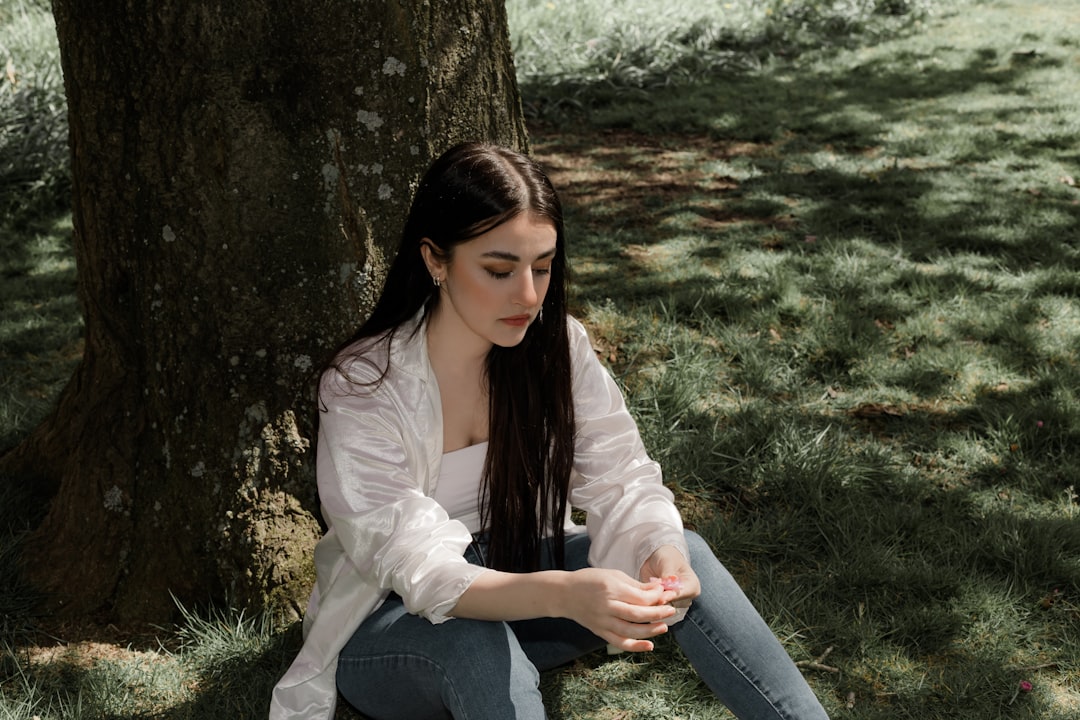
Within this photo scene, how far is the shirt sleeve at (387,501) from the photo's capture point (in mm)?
2254

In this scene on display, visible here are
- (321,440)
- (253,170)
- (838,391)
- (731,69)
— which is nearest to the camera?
(321,440)

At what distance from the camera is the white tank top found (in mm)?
2688

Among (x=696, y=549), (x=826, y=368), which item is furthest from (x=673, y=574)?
(x=826, y=368)

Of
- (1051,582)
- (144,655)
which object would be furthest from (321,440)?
(1051,582)

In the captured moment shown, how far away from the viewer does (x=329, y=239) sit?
293cm

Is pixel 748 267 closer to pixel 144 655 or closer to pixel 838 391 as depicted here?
pixel 838 391

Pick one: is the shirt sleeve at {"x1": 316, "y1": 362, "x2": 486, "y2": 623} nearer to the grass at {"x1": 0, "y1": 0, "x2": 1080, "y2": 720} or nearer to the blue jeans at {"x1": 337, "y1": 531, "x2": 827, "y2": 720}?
the blue jeans at {"x1": 337, "y1": 531, "x2": 827, "y2": 720}

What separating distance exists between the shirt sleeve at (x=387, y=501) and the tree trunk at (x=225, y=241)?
22.2 inches

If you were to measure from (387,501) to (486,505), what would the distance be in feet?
1.33

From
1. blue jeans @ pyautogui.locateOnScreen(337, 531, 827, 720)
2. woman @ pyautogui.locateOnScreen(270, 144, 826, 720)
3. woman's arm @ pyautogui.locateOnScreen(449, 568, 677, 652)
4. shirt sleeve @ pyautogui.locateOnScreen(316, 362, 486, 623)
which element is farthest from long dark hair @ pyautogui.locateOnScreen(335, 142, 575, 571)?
woman's arm @ pyautogui.locateOnScreen(449, 568, 677, 652)

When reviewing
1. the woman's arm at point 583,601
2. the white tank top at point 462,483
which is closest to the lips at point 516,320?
the white tank top at point 462,483

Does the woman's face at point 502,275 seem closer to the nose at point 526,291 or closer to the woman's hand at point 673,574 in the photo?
the nose at point 526,291

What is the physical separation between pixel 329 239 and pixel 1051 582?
239 cm

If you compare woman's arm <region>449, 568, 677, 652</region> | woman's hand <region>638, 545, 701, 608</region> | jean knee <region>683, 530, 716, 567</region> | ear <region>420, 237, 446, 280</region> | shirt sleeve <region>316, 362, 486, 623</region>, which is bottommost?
jean knee <region>683, 530, 716, 567</region>
